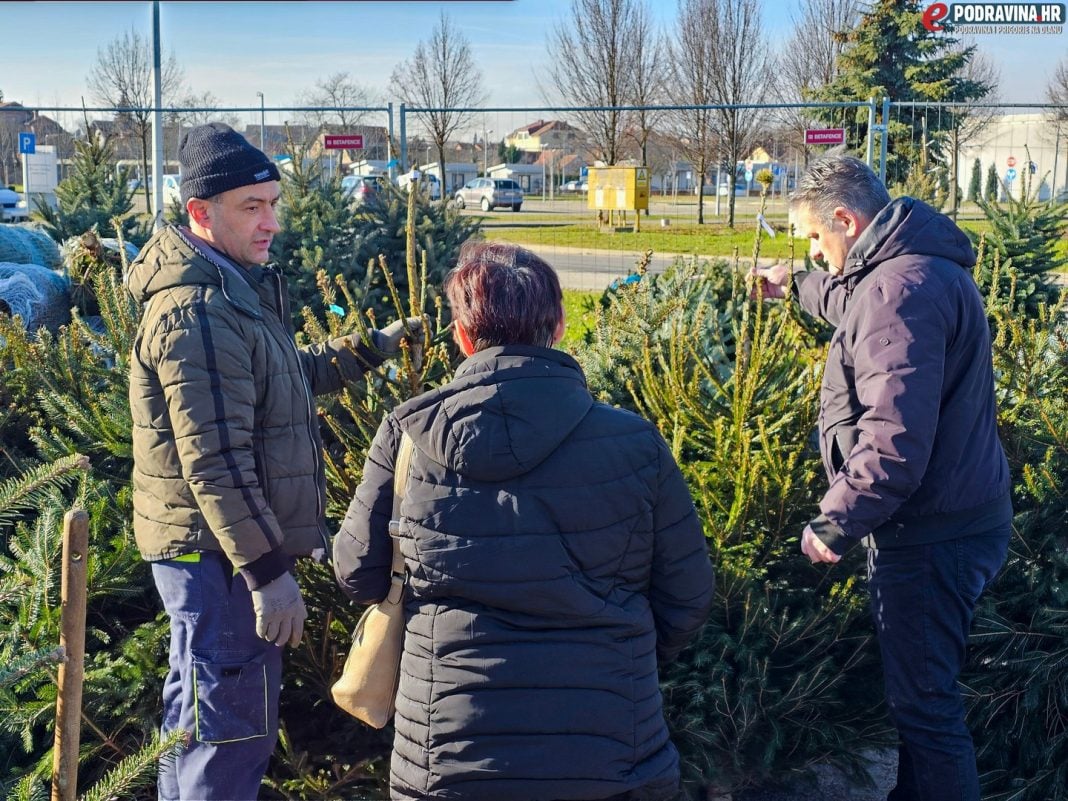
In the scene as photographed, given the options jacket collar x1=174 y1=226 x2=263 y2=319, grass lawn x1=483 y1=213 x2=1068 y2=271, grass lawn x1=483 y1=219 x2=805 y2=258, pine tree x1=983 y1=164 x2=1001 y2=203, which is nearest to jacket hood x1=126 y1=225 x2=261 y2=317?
jacket collar x1=174 y1=226 x2=263 y2=319

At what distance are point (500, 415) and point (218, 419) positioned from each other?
0.91 metres

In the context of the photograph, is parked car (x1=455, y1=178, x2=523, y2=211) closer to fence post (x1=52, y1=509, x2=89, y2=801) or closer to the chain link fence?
the chain link fence

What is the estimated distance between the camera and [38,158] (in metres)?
15.4

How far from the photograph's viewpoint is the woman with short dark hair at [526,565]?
6.92 feet

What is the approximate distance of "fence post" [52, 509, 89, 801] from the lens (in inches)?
66.6

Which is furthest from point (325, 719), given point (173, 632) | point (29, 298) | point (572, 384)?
point (29, 298)

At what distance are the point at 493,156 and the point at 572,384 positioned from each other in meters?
59.5

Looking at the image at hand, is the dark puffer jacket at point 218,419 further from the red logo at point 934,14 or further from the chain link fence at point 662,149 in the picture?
A: the red logo at point 934,14

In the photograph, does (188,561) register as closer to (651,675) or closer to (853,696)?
(651,675)

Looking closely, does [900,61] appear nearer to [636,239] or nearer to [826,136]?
[636,239]

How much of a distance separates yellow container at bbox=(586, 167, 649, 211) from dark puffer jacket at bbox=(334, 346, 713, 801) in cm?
Answer: 1819

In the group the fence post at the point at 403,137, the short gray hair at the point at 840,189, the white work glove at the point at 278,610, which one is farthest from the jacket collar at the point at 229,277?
the fence post at the point at 403,137

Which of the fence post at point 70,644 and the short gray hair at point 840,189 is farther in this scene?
the short gray hair at point 840,189

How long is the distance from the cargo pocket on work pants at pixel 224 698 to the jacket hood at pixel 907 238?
2.00 m
